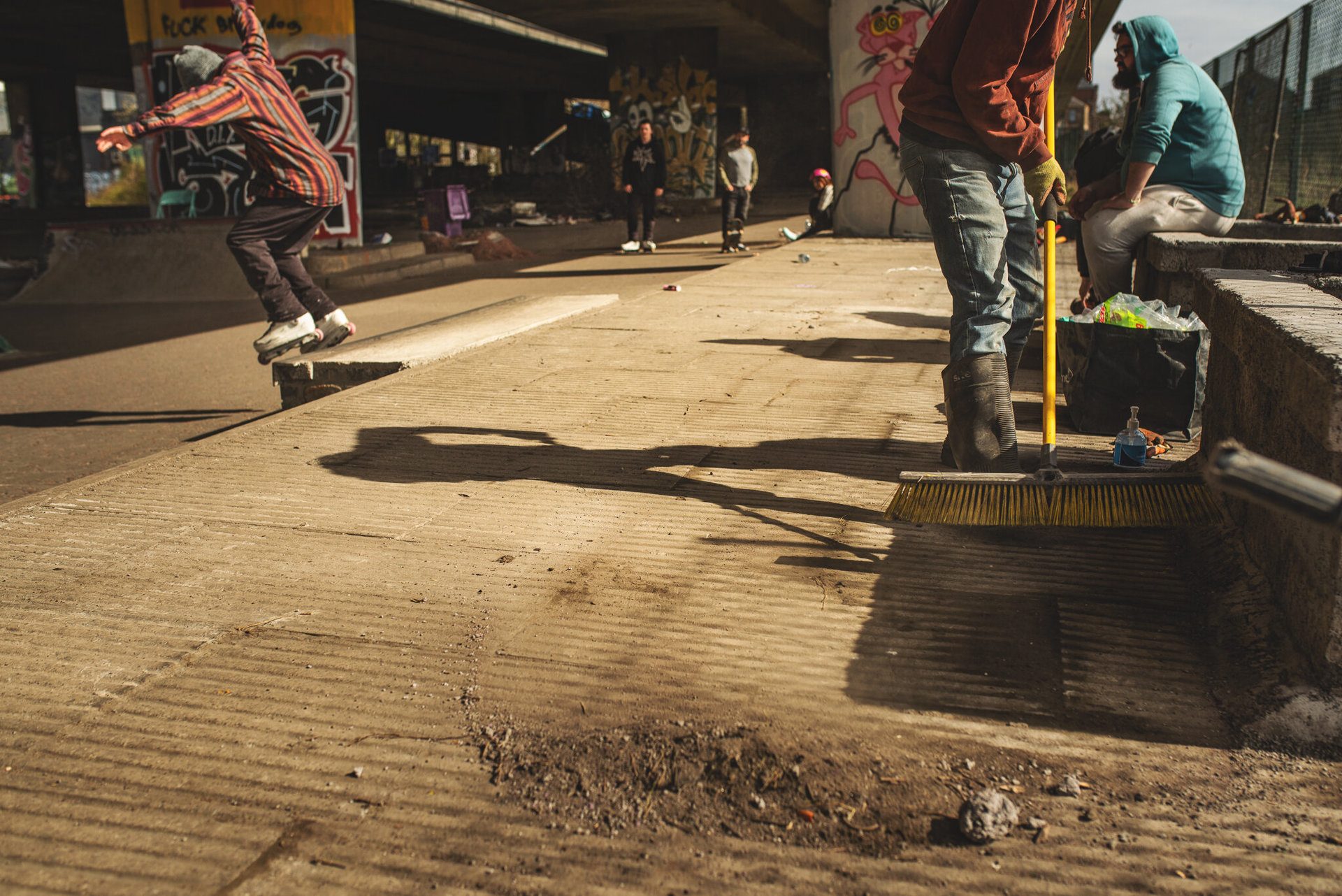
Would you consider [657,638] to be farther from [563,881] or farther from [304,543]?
[304,543]

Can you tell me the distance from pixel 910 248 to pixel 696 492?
1026cm

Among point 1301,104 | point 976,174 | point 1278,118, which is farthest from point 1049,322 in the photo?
point 1278,118

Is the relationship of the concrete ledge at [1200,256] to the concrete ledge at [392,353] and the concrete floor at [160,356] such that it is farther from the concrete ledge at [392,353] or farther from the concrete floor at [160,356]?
the concrete floor at [160,356]

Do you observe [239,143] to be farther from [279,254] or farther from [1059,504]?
[1059,504]

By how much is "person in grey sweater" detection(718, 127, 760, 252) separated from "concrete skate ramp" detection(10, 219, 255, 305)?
673cm

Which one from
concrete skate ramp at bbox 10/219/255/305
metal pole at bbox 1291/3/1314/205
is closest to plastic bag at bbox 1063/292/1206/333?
metal pole at bbox 1291/3/1314/205

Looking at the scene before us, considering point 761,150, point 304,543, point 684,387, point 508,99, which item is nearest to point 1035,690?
point 304,543

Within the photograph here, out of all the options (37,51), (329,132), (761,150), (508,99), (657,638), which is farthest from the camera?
(508,99)

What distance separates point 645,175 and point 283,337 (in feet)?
35.4

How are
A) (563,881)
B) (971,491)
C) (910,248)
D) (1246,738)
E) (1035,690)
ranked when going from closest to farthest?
(563,881) → (1246,738) → (1035,690) → (971,491) → (910,248)

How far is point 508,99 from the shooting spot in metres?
47.1

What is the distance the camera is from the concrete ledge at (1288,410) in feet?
6.77

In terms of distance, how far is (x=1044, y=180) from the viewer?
11.1 ft

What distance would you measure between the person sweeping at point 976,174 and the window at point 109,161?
1227 inches
